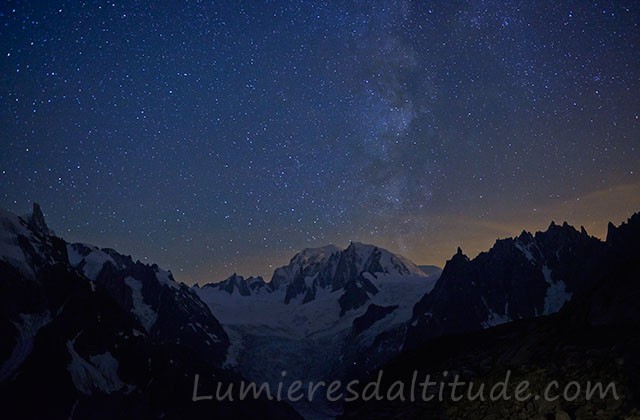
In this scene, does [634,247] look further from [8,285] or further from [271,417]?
[8,285]

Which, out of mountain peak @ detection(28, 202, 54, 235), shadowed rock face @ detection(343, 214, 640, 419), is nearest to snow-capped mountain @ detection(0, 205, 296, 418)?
mountain peak @ detection(28, 202, 54, 235)

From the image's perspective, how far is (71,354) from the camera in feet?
308

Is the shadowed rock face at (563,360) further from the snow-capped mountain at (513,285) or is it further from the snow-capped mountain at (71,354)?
the snow-capped mountain at (513,285)

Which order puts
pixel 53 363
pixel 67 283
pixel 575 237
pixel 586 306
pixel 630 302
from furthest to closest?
pixel 575 237 < pixel 67 283 < pixel 53 363 < pixel 586 306 < pixel 630 302

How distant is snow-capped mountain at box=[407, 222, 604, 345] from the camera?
17538 centimetres

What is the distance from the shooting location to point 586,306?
13859 millimetres

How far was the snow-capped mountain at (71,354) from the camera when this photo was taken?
273ft

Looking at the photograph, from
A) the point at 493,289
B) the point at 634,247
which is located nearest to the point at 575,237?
the point at 493,289

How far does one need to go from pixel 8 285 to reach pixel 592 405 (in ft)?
346

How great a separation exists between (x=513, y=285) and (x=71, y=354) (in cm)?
16064

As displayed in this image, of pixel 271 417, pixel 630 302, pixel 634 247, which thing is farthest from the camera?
pixel 634 247

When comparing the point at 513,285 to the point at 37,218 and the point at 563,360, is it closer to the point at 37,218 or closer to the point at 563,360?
the point at 563,360

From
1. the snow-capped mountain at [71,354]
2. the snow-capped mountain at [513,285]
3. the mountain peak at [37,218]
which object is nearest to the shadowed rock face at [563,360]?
the snow-capped mountain at [71,354]

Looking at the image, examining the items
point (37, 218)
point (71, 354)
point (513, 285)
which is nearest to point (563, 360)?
point (71, 354)
